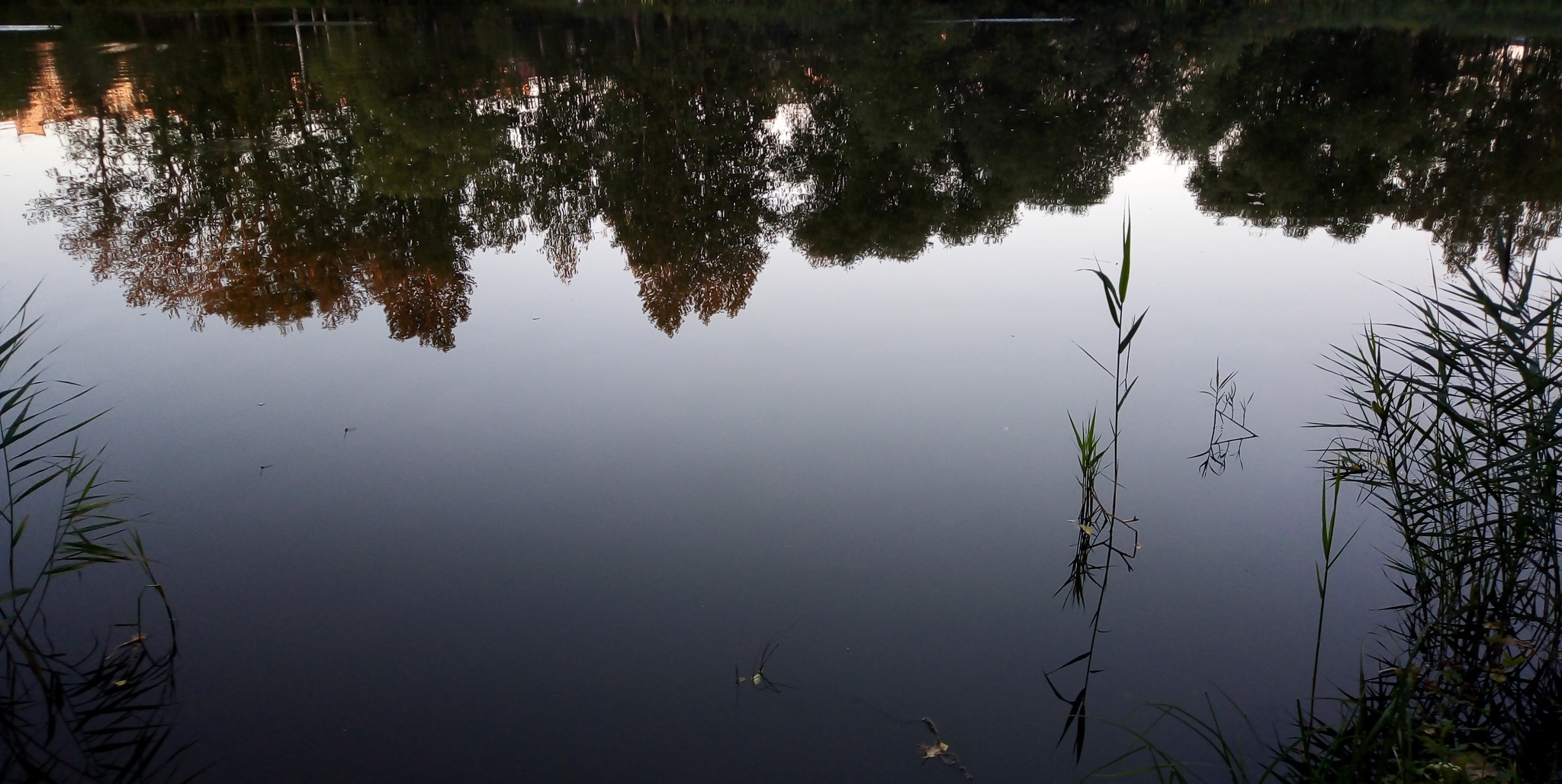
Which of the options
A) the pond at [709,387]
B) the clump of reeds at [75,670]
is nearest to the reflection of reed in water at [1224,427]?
the pond at [709,387]

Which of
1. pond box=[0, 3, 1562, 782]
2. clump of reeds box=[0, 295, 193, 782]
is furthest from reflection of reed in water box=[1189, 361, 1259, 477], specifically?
clump of reeds box=[0, 295, 193, 782]

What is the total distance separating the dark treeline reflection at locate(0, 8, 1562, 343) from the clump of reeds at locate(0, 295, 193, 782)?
2.67m

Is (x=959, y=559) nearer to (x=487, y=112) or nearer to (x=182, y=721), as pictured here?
(x=182, y=721)

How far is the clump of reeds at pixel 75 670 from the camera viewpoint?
290cm

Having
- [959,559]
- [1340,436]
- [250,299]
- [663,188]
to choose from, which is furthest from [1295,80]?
[250,299]

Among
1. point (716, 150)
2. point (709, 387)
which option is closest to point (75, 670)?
point (709, 387)

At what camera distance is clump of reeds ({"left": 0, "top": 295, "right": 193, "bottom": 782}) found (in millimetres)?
2896

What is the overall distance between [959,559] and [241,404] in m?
4.06

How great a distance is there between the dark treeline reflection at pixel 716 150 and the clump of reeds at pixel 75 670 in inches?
105

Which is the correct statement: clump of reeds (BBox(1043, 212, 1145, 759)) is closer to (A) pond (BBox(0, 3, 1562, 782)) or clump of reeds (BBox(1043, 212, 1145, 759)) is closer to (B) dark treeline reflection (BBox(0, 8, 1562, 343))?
(A) pond (BBox(0, 3, 1562, 782))

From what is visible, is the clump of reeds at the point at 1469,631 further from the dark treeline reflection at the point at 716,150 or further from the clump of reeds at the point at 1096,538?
the dark treeline reflection at the point at 716,150

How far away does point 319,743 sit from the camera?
118 inches

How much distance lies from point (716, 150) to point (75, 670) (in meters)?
9.16

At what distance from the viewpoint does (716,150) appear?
1132cm
